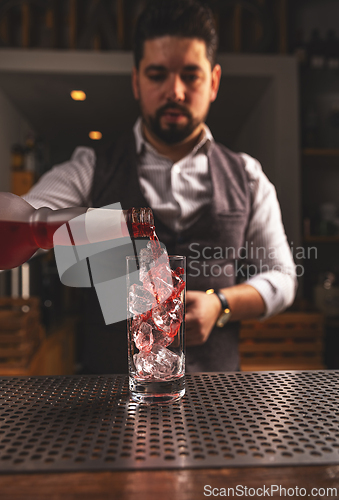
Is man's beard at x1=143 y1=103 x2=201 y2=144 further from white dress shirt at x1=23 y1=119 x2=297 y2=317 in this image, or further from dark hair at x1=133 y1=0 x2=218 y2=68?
dark hair at x1=133 y1=0 x2=218 y2=68

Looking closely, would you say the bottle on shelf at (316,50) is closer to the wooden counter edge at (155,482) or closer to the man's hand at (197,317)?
the man's hand at (197,317)

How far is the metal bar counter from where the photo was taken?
454 mm

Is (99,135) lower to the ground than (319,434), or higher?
higher

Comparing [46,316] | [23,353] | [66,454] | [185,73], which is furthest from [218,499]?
[46,316]

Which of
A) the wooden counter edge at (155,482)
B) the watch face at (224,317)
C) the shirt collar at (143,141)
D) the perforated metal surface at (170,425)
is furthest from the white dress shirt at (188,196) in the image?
the wooden counter edge at (155,482)

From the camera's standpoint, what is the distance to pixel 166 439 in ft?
1.79

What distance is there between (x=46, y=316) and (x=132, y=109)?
145 centimetres

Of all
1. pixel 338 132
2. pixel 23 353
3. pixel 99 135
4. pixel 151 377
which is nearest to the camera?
pixel 151 377

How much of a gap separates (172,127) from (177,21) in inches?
13.6

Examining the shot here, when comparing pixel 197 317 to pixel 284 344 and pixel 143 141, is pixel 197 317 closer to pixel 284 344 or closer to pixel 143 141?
pixel 143 141

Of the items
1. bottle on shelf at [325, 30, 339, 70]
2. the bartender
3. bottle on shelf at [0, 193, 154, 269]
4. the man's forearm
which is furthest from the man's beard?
bottle on shelf at [325, 30, 339, 70]

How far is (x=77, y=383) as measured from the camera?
794 millimetres

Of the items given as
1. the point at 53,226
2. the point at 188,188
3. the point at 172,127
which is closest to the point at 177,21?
the point at 172,127

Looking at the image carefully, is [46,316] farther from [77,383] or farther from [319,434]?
[319,434]
